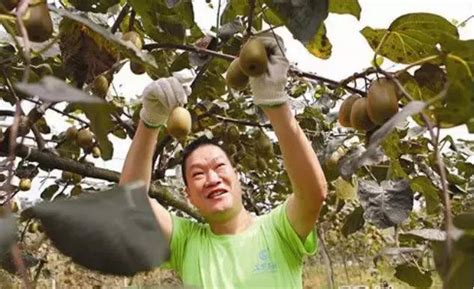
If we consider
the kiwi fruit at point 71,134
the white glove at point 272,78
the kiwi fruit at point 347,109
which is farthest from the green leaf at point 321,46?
the kiwi fruit at point 71,134

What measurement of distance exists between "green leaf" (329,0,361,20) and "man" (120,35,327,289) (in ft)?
1.46

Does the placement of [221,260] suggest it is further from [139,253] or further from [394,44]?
[139,253]

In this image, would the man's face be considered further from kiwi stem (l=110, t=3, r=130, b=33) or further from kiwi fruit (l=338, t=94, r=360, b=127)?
kiwi fruit (l=338, t=94, r=360, b=127)

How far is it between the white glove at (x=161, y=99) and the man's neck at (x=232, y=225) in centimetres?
34

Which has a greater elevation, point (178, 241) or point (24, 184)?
point (24, 184)

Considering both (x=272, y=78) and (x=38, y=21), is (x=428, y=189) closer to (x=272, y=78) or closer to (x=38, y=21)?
(x=272, y=78)

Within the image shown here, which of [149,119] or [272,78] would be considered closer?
[272,78]

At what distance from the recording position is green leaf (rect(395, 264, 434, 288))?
2213 mm

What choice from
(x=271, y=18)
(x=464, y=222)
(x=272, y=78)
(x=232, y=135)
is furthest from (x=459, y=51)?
(x=232, y=135)

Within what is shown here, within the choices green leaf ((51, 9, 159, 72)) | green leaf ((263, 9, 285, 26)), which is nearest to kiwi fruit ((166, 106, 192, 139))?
green leaf ((263, 9, 285, 26))

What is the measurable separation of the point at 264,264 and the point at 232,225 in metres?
0.16

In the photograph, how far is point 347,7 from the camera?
3.75 ft

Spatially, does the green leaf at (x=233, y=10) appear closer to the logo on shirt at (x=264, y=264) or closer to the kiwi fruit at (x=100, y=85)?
the kiwi fruit at (x=100, y=85)

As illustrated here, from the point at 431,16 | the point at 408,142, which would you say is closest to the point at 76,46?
the point at 431,16
